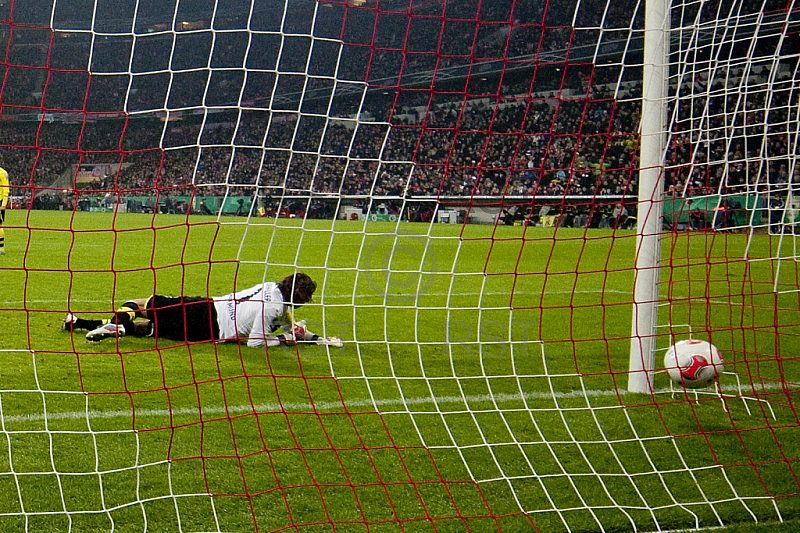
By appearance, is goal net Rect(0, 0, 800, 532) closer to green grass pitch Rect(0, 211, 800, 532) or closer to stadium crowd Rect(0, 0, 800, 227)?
green grass pitch Rect(0, 211, 800, 532)

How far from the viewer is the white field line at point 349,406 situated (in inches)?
165

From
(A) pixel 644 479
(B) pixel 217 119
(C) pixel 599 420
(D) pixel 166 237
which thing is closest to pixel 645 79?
(C) pixel 599 420

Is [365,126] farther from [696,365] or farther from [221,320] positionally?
[696,365]

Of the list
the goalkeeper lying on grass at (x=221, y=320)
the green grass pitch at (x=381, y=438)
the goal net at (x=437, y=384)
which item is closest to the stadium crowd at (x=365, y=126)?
the goal net at (x=437, y=384)

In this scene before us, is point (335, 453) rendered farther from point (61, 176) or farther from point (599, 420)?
point (61, 176)

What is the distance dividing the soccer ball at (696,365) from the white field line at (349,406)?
36cm

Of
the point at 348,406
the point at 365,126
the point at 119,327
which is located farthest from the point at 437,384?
the point at 365,126

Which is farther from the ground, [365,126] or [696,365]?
[696,365]

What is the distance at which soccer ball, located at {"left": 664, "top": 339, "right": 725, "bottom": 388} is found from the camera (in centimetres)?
419

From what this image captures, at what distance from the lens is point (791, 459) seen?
3.60 m

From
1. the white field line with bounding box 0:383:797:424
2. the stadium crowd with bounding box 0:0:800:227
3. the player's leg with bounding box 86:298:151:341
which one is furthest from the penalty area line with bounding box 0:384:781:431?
the stadium crowd with bounding box 0:0:800:227

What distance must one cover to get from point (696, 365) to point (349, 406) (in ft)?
6.51

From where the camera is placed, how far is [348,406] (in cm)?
450

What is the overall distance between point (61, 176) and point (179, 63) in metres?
6.43
